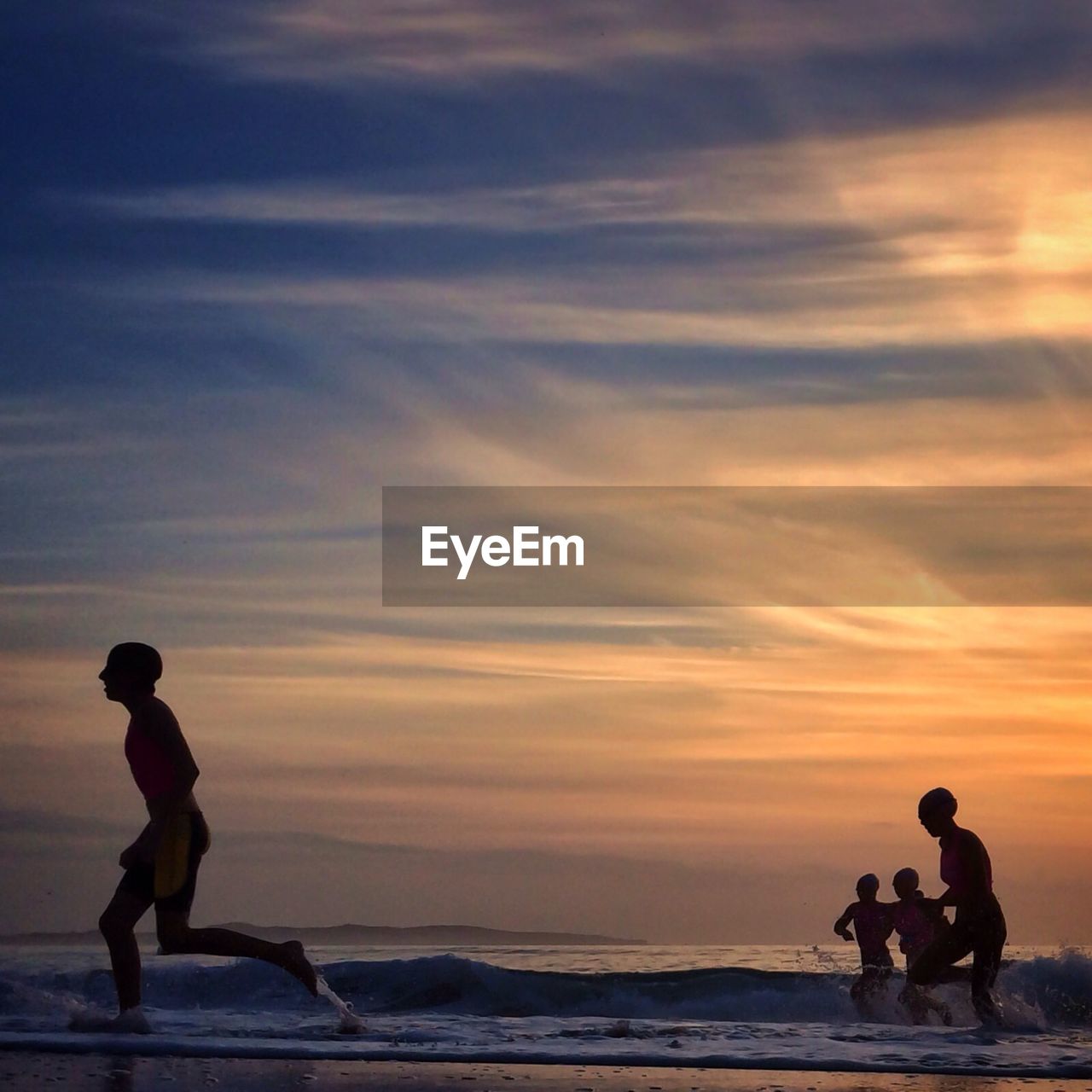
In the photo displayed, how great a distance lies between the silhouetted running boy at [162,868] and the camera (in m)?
7.47

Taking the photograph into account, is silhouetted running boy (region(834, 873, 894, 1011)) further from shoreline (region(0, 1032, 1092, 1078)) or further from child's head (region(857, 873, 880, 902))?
shoreline (region(0, 1032, 1092, 1078))

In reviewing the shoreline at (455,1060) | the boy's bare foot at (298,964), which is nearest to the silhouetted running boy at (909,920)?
the shoreline at (455,1060)

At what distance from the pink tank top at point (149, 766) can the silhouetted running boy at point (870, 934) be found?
310 inches

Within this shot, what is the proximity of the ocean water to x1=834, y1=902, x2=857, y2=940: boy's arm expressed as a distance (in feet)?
2.34

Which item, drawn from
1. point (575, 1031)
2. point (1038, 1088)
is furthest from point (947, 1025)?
point (1038, 1088)

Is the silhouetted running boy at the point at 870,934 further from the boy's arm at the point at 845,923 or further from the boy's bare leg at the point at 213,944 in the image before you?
the boy's bare leg at the point at 213,944

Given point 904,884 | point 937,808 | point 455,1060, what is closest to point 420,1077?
point 455,1060

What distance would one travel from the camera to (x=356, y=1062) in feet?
23.3

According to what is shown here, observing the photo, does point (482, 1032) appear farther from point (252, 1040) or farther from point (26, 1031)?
point (26, 1031)

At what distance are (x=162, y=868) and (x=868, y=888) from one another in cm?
832

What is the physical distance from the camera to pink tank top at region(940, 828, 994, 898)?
9.91 metres

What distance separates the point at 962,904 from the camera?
9.85 m

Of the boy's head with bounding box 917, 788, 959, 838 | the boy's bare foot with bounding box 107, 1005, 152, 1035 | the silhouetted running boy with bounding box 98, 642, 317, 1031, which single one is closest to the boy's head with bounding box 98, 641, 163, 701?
the silhouetted running boy with bounding box 98, 642, 317, 1031

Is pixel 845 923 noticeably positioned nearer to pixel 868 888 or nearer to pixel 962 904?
pixel 868 888
